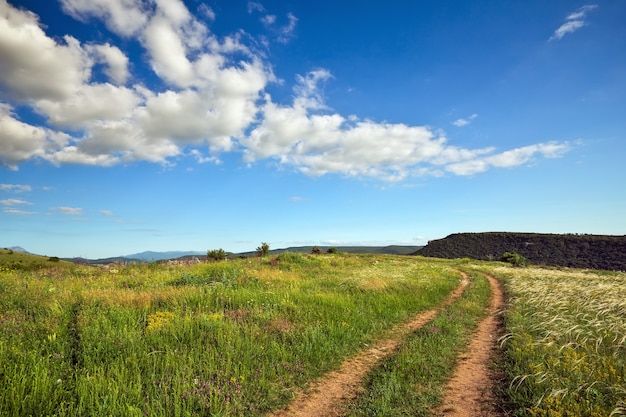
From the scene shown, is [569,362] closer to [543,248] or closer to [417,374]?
[417,374]

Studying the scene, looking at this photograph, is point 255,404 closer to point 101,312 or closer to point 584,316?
point 101,312

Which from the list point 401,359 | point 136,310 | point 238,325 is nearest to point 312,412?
point 401,359

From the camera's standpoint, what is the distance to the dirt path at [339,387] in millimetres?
5863

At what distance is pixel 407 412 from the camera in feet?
18.4

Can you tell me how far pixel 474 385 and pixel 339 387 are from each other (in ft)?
8.80

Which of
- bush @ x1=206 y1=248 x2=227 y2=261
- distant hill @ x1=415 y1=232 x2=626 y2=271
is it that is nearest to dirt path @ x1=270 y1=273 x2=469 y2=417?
bush @ x1=206 y1=248 x2=227 y2=261

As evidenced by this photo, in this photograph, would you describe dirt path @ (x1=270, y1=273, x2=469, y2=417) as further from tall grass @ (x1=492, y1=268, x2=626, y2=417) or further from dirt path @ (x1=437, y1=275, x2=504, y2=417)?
tall grass @ (x1=492, y1=268, x2=626, y2=417)

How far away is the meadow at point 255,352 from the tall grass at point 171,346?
0.11 feet

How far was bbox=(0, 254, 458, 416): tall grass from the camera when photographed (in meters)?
5.50

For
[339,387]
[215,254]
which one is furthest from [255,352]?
[215,254]

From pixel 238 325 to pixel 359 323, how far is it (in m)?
3.87

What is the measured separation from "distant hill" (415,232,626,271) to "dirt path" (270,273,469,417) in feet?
315

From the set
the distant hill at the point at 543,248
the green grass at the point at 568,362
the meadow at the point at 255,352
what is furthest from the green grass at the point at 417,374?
the distant hill at the point at 543,248

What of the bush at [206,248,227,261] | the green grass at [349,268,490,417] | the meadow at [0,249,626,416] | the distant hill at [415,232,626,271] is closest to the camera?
the meadow at [0,249,626,416]
